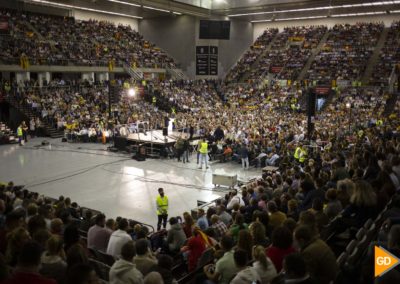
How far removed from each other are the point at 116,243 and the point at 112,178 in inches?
368

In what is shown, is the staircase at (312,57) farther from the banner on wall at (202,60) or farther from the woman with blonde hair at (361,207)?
the woman with blonde hair at (361,207)

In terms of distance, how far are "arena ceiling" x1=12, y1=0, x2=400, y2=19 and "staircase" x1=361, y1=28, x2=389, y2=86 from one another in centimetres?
235

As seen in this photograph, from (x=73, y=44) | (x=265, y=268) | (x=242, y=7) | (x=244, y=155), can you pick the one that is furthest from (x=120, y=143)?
(x=242, y=7)

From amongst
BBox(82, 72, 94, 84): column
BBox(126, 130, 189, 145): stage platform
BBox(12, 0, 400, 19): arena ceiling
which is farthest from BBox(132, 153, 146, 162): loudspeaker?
BBox(12, 0, 400, 19): arena ceiling

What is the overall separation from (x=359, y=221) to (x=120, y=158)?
46.7 feet

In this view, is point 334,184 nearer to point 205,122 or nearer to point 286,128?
point 286,128

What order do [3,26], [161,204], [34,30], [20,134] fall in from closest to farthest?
[161,204] < [20,134] < [3,26] < [34,30]

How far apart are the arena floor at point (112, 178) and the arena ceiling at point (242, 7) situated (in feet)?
62.3

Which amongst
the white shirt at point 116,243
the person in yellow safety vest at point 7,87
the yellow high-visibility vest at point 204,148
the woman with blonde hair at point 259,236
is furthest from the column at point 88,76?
the woman with blonde hair at point 259,236

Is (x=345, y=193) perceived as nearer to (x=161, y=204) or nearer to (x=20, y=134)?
(x=161, y=204)

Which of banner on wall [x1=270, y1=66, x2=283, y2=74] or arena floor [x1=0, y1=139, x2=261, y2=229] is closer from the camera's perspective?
arena floor [x1=0, y1=139, x2=261, y2=229]

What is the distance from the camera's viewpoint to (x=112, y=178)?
14.6 m

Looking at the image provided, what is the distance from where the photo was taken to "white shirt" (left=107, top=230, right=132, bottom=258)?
5531 millimetres

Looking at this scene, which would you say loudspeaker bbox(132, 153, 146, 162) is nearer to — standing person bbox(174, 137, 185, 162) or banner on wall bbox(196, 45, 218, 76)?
standing person bbox(174, 137, 185, 162)
